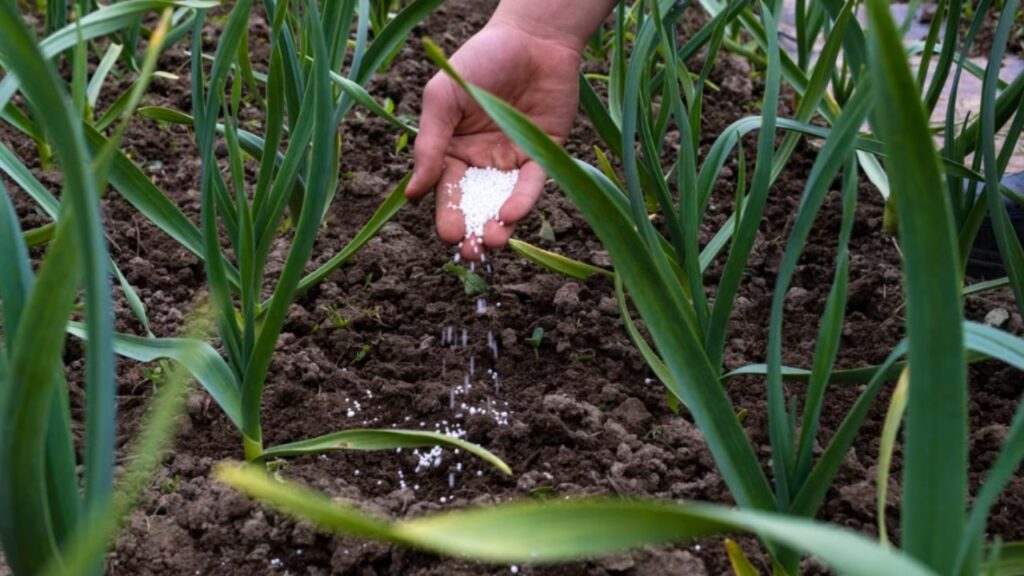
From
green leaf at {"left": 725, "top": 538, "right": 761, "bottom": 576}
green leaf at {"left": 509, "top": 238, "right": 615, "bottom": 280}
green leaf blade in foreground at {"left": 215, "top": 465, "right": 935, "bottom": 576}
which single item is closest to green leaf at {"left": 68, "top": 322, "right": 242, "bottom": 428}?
green leaf at {"left": 509, "top": 238, "right": 615, "bottom": 280}

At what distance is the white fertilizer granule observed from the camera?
4.89 feet

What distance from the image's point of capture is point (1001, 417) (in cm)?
144

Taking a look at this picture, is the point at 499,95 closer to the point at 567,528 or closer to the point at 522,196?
the point at 522,196

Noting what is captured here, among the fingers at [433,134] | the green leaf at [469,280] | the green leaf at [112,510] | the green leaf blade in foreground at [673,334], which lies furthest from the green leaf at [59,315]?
the green leaf at [469,280]

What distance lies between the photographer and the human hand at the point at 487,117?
1452 mm

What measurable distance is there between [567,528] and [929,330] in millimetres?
245

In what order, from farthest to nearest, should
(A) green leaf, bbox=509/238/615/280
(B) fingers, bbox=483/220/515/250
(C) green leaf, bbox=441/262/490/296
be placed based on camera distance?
(C) green leaf, bbox=441/262/490/296, (A) green leaf, bbox=509/238/615/280, (B) fingers, bbox=483/220/515/250

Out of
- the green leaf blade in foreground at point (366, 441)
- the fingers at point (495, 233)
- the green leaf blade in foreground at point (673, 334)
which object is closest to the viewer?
the green leaf blade in foreground at point (673, 334)

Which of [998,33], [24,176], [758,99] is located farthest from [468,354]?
[758,99]

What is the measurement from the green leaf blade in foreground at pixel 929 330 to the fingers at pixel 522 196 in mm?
813

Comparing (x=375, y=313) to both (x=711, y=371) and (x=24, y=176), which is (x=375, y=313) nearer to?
(x=24, y=176)

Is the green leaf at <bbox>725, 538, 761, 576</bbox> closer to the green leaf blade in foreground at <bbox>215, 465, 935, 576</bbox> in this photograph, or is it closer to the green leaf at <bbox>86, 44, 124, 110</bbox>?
the green leaf blade in foreground at <bbox>215, 465, 935, 576</bbox>

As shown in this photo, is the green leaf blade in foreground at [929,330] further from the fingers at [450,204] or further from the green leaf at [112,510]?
the fingers at [450,204]

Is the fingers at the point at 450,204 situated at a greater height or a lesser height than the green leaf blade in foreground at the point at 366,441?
greater
